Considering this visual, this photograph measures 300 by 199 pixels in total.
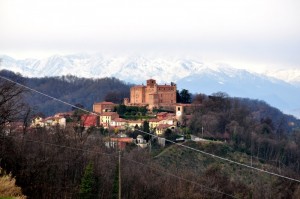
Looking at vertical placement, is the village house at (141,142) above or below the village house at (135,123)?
below

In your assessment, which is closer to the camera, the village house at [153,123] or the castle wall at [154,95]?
the village house at [153,123]

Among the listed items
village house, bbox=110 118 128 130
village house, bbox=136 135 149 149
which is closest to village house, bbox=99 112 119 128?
village house, bbox=110 118 128 130

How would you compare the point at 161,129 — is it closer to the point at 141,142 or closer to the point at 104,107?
the point at 141,142

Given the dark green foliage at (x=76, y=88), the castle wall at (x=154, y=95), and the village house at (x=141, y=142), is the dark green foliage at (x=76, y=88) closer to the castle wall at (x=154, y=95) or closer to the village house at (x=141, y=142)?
the castle wall at (x=154, y=95)

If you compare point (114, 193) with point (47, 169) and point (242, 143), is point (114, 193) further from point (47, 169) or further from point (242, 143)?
point (242, 143)

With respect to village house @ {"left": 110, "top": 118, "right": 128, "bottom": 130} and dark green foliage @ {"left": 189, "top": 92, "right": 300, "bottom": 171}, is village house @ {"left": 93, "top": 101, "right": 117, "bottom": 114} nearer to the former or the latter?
village house @ {"left": 110, "top": 118, "right": 128, "bottom": 130}

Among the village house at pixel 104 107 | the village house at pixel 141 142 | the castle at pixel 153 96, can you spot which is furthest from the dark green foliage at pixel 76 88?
the village house at pixel 141 142

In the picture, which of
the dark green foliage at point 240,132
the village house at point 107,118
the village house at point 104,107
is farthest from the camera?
the village house at point 104,107
